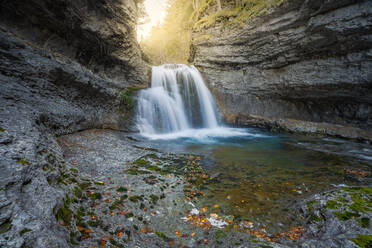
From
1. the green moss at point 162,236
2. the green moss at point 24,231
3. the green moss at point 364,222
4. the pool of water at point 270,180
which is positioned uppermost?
the green moss at point 24,231

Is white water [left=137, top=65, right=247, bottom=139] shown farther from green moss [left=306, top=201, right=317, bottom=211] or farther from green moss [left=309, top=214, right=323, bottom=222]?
green moss [left=309, top=214, right=323, bottom=222]

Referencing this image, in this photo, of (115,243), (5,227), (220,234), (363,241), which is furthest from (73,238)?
(363,241)

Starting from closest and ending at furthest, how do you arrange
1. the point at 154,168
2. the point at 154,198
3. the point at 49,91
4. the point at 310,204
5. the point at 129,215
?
the point at 129,215 < the point at 310,204 < the point at 154,198 < the point at 154,168 < the point at 49,91

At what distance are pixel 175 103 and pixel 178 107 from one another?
0.42 meters

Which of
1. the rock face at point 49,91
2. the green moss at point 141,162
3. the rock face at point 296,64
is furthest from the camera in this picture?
the rock face at point 296,64

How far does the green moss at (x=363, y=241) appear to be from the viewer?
1956 millimetres

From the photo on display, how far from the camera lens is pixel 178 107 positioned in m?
13.3

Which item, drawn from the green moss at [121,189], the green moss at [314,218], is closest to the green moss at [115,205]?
the green moss at [121,189]

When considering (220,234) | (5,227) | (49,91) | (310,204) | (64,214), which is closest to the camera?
(5,227)

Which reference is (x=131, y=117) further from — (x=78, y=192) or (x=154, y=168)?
(x=78, y=192)

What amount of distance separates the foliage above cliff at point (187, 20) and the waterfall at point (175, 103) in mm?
4960

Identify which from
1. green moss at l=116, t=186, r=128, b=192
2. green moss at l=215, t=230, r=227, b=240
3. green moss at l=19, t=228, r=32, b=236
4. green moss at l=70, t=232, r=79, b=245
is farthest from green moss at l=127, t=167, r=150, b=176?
green moss at l=19, t=228, r=32, b=236

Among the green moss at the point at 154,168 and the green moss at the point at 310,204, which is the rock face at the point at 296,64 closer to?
the green moss at the point at 154,168

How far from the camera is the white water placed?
10.9 m
